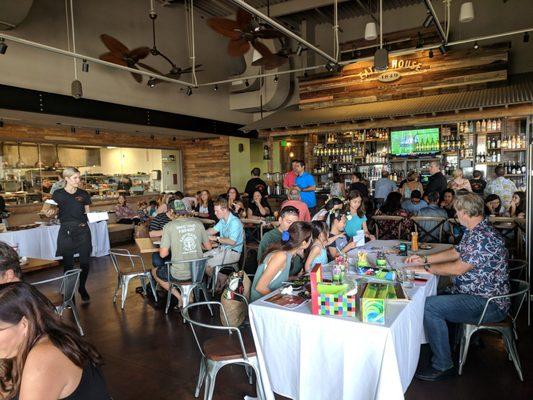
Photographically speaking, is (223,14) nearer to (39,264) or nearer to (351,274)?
(39,264)

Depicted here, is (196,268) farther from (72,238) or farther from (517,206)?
(517,206)

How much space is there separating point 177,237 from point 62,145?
867cm

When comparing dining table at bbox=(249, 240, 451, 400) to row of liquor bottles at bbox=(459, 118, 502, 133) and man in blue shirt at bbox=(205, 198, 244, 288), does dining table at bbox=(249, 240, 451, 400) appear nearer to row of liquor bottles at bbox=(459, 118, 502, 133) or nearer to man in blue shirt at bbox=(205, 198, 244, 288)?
man in blue shirt at bbox=(205, 198, 244, 288)

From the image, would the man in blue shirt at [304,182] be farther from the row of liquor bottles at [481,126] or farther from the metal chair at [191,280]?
the row of liquor bottles at [481,126]

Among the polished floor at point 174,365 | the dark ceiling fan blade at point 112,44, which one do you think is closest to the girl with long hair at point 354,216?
the polished floor at point 174,365

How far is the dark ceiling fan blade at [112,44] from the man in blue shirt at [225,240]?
3717 millimetres

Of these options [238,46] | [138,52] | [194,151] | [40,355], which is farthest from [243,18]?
[194,151]

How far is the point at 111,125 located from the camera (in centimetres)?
1005

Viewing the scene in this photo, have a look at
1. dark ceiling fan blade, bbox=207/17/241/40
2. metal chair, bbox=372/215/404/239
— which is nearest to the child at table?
metal chair, bbox=372/215/404/239

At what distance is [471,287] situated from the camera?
307 cm

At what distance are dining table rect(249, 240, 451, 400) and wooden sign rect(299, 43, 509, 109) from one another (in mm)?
8466

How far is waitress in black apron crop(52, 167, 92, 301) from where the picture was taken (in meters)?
5.21

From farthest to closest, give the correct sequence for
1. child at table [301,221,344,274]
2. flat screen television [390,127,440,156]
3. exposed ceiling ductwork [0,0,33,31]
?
flat screen television [390,127,440,156] < exposed ceiling ductwork [0,0,33,31] < child at table [301,221,344,274]

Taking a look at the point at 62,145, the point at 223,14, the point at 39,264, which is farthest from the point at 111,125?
the point at 39,264
